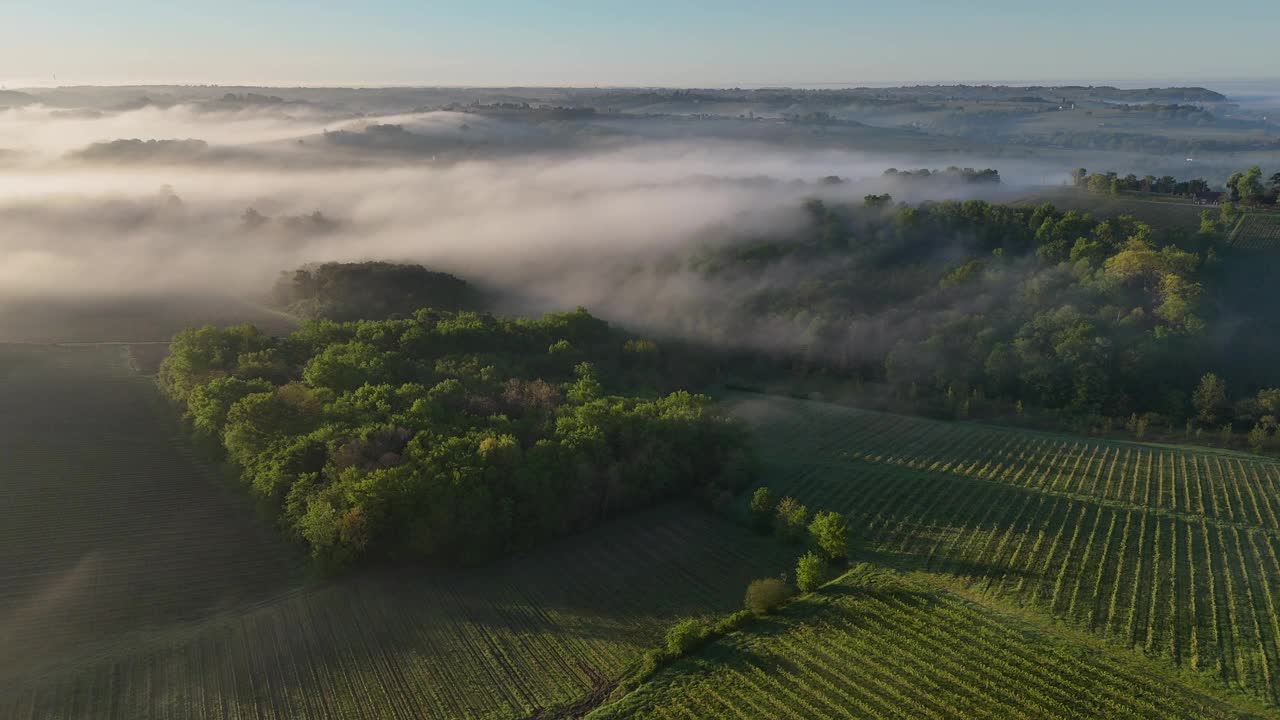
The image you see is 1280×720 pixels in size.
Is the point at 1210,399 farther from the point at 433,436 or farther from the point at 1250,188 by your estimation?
the point at 433,436

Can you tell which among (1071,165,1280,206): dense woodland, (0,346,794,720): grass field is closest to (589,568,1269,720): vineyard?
(0,346,794,720): grass field

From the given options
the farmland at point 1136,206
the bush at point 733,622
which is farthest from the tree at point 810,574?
the farmland at point 1136,206

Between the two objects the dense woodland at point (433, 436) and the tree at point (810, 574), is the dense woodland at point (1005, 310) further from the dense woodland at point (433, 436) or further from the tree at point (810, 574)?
the tree at point (810, 574)

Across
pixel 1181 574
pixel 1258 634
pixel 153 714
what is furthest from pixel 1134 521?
pixel 153 714

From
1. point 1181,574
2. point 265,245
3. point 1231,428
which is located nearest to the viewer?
point 1181,574

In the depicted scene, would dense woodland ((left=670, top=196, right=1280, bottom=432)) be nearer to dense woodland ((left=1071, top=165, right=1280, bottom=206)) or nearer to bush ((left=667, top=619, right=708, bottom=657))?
dense woodland ((left=1071, top=165, right=1280, bottom=206))

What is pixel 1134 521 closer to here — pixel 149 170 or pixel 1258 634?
pixel 1258 634
